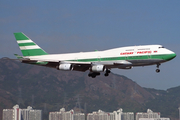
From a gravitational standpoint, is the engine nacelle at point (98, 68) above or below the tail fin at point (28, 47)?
below

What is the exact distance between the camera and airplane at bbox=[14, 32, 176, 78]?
6981 centimetres

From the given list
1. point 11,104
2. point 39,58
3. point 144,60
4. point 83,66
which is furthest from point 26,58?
point 11,104

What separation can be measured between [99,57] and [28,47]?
751 inches

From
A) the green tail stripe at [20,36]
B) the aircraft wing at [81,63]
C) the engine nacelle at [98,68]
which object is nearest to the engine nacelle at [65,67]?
the aircraft wing at [81,63]

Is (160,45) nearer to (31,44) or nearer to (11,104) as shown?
(31,44)

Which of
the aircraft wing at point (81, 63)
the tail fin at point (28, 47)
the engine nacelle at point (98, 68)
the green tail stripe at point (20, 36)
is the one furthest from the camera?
the green tail stripe at point (20, 36)

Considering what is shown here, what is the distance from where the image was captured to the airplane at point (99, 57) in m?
69.8

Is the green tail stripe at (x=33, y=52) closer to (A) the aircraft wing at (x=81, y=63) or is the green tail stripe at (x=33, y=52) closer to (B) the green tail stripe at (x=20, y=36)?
(B) the green tail stripe at (x=20, y=36)

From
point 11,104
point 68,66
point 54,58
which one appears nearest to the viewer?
point 68,66

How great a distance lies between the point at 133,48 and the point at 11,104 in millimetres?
131510

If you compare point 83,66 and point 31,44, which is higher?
point 31,44

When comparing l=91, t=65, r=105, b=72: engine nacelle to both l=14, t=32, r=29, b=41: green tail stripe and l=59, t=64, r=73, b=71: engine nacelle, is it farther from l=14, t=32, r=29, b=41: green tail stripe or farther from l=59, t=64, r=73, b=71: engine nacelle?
l=14, t=32, r=29, b=41: green tail stripe

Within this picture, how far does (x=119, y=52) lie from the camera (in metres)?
72.4

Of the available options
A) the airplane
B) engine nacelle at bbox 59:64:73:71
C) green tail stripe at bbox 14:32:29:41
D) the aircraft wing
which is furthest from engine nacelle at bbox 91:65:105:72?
green tail stripe at bbox 14:32:29:41
